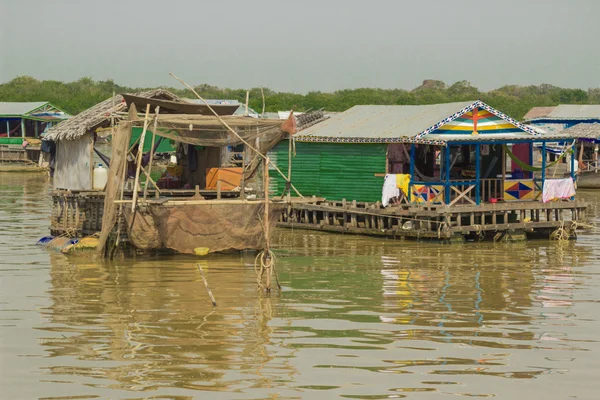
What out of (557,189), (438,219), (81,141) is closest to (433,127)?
(438,219)

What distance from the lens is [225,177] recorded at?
2038 cm

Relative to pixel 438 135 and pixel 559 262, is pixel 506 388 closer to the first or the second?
pixel 559 262

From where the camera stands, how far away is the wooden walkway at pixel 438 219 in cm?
2059

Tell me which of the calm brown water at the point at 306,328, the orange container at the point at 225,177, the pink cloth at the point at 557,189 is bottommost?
the calm brown water at the point at 306,328

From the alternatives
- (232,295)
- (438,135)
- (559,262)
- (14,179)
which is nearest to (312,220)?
(438,135)

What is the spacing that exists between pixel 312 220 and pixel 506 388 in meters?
15.1

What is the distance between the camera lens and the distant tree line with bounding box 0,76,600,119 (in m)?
63.9

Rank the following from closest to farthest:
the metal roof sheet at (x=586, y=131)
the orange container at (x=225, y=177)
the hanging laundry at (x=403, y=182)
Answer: the orange container at (x=225, y=177)
the hanging laundry at (x=403, y=182)
the metal roof sheet at (x=586, y=131)

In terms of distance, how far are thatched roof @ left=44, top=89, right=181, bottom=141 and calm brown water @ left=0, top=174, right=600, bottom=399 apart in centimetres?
272

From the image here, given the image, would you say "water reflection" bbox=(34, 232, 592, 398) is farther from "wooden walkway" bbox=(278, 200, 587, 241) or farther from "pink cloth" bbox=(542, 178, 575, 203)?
"pink cloth" bbox=(542, 178, 575, 203)

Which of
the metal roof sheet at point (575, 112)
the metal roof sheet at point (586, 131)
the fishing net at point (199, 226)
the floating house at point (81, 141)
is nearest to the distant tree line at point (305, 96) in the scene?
the metal roof sheet at point (575, 112)

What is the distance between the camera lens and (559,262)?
1800 centimetres

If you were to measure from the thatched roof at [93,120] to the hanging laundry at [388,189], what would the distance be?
199 inches

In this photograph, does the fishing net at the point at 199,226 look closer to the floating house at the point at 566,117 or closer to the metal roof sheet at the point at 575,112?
the floating house at the point at 566,117
